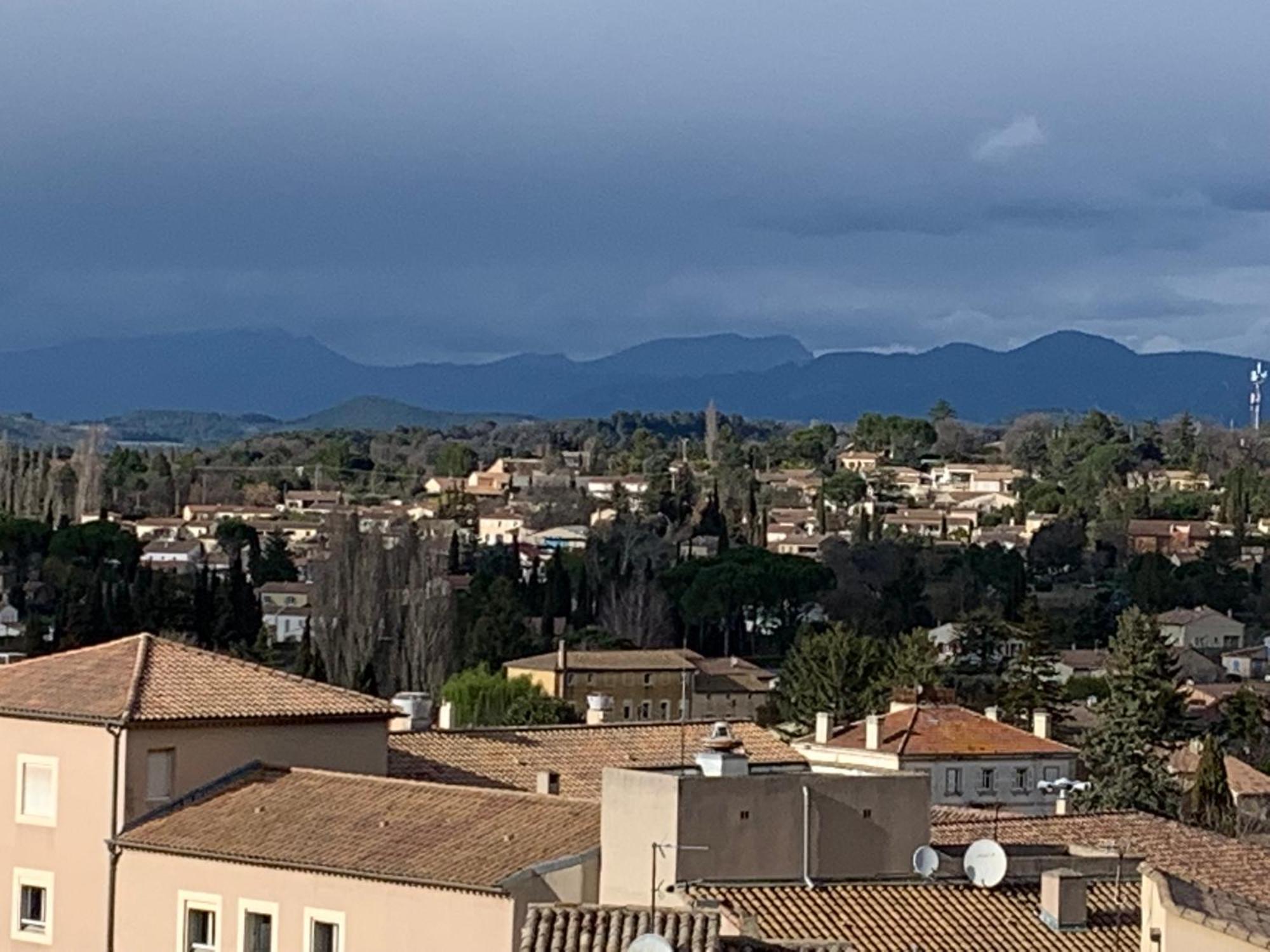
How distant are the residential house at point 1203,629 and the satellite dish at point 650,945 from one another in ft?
299

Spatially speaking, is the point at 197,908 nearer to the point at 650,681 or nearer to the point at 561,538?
the point at 650,681

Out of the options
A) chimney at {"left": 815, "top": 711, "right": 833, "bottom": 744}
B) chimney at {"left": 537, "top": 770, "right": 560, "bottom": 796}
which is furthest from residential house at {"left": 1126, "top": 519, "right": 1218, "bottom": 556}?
chimney at {"left": 537, "top": 770, "right": 560, "bottom": 796}

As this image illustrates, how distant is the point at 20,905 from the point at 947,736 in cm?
3458

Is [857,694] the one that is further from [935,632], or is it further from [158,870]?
[158,870]

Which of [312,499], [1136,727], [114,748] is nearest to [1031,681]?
[1136,727]

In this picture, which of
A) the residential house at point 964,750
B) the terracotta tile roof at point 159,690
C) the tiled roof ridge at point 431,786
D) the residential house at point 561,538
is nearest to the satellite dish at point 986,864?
the tiled roof ridge at point 431,786

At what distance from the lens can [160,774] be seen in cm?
2578

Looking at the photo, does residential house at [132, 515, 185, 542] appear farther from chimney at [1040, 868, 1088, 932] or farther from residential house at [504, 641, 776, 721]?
chimney at [1040, 868, 1088, 932]

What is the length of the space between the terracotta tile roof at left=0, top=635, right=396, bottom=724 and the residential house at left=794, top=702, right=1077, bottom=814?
91.0 feet

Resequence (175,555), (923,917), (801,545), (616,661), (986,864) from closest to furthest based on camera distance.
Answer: (923,917), (986,864), (616,661), (175,555), (801,545)

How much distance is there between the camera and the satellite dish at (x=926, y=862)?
22.0 m

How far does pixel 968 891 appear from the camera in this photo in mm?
22156

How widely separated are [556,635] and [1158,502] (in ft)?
214

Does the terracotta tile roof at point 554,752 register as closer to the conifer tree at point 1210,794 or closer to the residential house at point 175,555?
the conifer tree at point 1210,794
